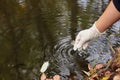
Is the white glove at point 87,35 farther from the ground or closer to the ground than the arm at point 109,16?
closer to the ground

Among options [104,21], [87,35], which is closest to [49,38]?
[87,35]

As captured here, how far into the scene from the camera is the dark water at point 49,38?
2865mm

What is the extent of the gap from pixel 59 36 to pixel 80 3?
0.97m

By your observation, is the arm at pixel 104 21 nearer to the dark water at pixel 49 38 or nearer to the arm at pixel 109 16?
the arm at pixel 109 16

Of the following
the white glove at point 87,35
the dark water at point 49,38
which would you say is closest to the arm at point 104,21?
the white glove at point 87,35

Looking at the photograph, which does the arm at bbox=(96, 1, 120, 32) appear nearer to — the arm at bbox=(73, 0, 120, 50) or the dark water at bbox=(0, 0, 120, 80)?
the arm at bbox=(73, 0, 120, 50)

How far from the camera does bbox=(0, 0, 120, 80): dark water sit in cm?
287

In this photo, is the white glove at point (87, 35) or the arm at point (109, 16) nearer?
the arm at point (109, 16)

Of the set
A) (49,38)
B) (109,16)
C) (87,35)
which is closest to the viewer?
(109,16)

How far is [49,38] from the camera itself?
3.25 metres

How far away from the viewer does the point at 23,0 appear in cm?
440

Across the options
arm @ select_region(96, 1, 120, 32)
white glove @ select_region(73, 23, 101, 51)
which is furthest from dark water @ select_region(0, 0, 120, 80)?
arm @ select_region(96, 1, 120, 32)

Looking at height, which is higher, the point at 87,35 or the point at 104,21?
the point at 104,21

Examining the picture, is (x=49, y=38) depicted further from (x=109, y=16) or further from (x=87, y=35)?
(x=109, y=16)
